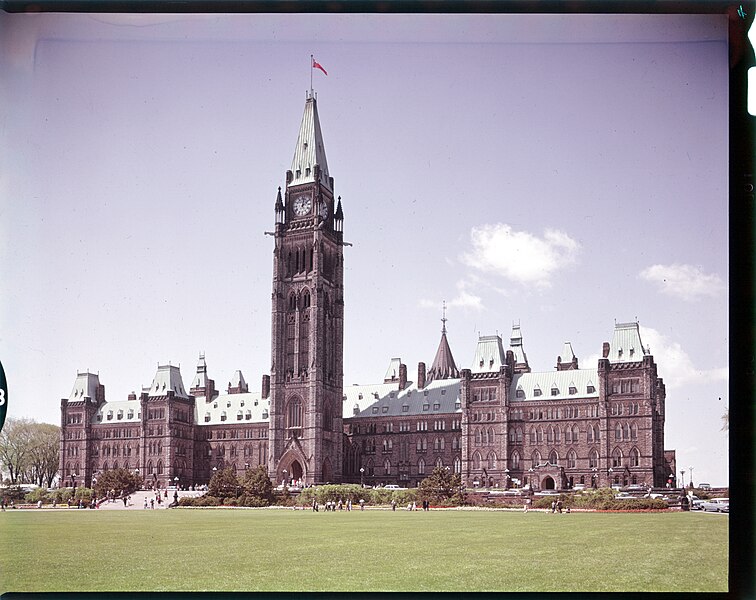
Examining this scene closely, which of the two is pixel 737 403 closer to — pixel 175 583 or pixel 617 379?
pixel 175 583

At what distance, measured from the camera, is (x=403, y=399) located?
4225 centimetres

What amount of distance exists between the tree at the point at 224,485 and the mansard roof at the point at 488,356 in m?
9.93

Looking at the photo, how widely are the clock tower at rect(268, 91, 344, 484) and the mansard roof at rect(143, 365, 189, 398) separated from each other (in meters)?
7.41

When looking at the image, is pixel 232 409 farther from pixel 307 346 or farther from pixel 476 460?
pixel 476 460

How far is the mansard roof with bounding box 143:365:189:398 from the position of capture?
26719 millimetres

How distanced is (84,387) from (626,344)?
14.6 meters

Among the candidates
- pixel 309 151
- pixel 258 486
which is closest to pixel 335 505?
pixel 258 486

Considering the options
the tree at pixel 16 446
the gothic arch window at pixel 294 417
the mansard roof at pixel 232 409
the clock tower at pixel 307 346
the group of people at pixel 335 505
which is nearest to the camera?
the tree at pixel 16 446

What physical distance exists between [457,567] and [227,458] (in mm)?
26990

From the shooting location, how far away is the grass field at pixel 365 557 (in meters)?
12.4

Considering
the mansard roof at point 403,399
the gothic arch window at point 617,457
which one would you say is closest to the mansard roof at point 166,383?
the mansard roof at point 403,399

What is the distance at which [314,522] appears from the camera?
22344 millimetres

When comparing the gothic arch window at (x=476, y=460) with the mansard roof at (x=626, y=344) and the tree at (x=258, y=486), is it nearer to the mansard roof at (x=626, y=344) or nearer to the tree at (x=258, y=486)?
the tree at (x=258, y=486)

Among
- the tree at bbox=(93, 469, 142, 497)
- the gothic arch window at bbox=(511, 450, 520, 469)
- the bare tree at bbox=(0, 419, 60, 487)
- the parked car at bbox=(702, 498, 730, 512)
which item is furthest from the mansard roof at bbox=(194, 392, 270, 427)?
the parked car at bbox=(702, 498, 730, 512)
